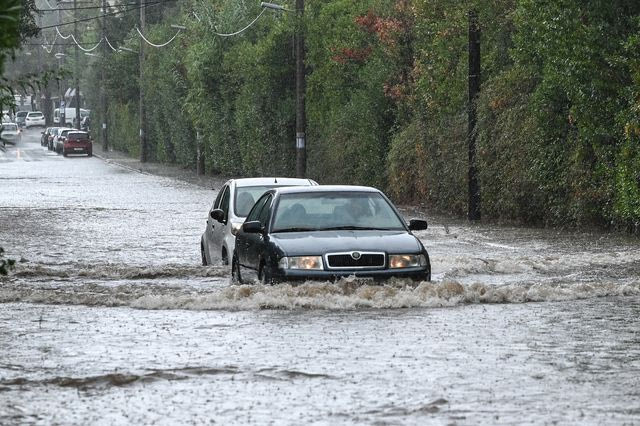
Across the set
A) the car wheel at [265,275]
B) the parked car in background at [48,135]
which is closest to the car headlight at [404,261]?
the car wheel at [265,275]

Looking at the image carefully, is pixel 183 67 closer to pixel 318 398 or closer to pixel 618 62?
pixel 618 62

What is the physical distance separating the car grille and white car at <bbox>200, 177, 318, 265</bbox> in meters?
4.16

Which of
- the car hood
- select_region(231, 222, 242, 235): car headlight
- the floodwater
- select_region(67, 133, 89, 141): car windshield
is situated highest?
select_region(67, 133, 89, 141): car windshield

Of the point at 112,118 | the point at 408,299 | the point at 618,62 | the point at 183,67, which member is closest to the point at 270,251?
the point at 408,299

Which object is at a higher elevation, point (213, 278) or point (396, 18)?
point (396, 18)

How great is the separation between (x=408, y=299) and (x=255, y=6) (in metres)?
47.4

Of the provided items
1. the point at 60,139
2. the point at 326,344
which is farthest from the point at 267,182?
the point at 60,139

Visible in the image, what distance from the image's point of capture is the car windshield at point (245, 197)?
21203mm

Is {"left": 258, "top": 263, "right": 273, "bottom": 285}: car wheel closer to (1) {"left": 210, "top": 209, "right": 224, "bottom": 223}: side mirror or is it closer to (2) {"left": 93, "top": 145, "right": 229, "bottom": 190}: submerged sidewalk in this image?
(1) {"left": 210, "top": 209, "right": 224, "bottom": 223}: side mirror

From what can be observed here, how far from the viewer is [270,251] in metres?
16.5

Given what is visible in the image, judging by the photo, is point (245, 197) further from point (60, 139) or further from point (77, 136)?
point (60, 139)

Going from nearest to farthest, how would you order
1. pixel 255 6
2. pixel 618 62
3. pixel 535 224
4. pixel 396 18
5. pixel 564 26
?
pixel 618 62, pixel 564 26, pixel 535 224, pixel 396 18, pixel 255 6

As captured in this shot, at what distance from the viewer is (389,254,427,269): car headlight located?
16.2m

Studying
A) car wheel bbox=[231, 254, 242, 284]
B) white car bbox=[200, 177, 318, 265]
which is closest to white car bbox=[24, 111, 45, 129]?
white car bbox=[200, 177, 318, 265]
